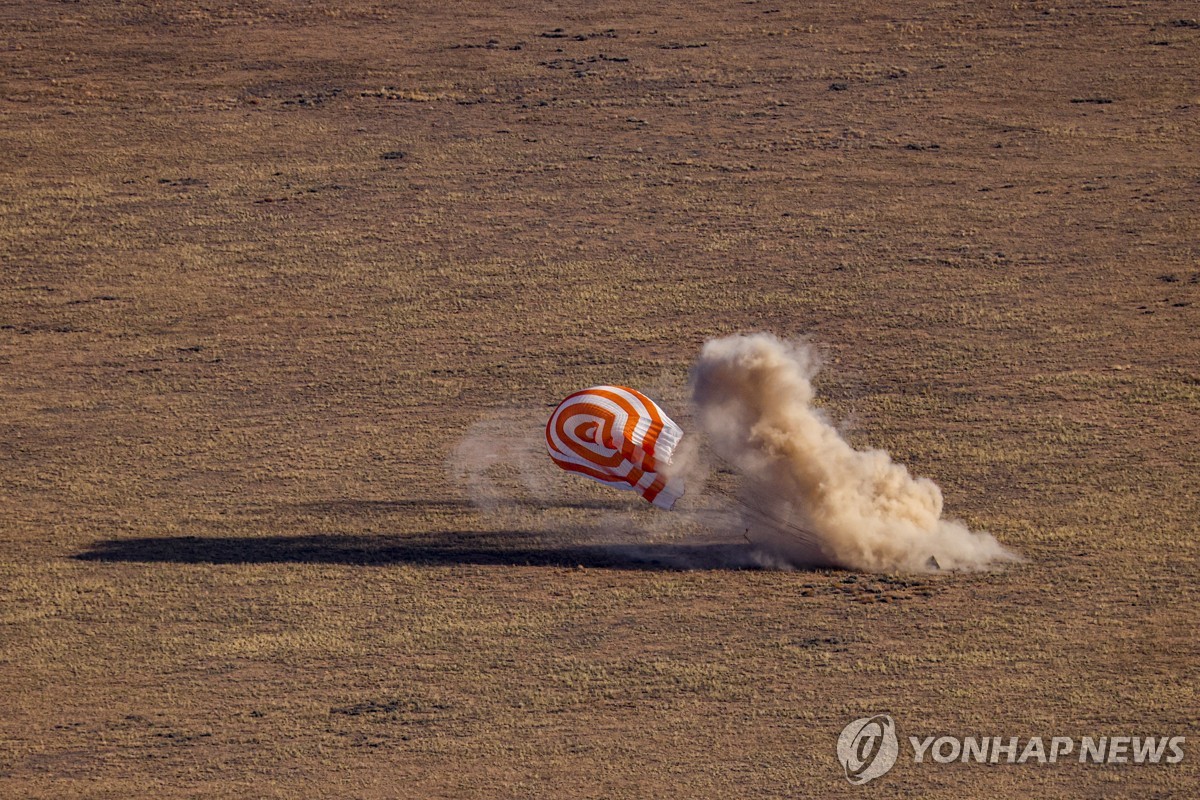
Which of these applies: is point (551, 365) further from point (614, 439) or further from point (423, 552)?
point (614, 439)

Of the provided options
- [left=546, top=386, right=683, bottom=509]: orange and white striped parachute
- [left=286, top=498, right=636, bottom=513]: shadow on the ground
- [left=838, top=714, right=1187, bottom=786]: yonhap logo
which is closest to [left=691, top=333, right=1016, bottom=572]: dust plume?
[left=546, top=386, right=683, bottom=509]: orange and white striped parachute

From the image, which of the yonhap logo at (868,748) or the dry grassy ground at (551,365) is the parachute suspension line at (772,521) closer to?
the dry grassy ground at (551,365)

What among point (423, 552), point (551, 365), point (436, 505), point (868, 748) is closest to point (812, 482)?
point (868, 748)

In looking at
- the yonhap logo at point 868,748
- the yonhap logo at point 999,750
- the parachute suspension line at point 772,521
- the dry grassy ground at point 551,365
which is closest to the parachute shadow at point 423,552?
the dry grassy ground at point 551,365

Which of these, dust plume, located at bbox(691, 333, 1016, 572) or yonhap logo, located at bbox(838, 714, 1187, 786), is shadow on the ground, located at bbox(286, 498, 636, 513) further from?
yonhap logo, located at bbox(838, 714, 1187, 786)

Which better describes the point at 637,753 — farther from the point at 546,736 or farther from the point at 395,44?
the point at 395,44
